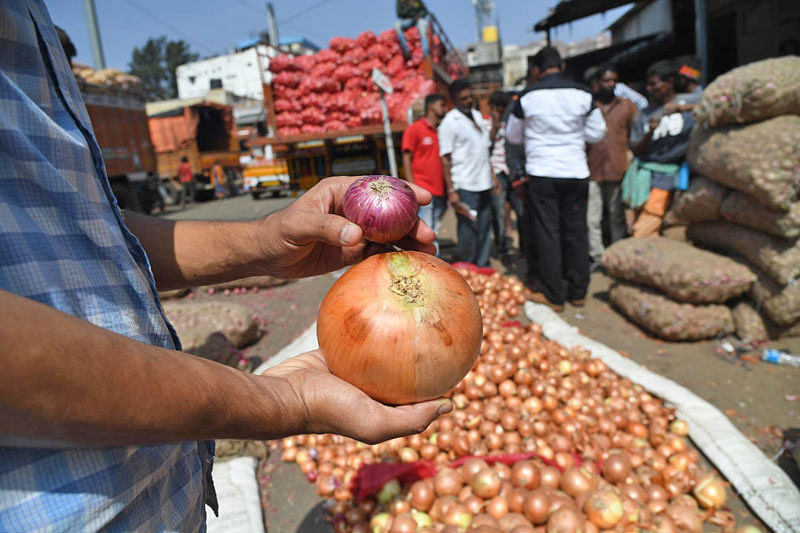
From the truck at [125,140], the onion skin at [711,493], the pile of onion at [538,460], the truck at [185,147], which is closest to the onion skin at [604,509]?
the pile of onion at [538,460]

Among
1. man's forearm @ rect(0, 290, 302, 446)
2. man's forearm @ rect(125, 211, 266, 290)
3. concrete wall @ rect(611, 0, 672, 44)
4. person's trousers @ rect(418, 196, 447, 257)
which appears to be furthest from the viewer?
concrete wall @ rect(611, 0, 672, 44)

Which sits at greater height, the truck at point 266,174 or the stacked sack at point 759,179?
the truck at point 266,174

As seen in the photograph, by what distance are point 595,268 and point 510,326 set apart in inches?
88.1

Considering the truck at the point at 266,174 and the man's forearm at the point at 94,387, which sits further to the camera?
the truck at the point at 266,174

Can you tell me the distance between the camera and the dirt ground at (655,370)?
97.7 inches

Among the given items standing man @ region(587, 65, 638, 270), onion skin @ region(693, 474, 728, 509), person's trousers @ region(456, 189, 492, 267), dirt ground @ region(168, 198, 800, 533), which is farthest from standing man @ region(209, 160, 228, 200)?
onion skin @ region(693, 474, 728, 509)

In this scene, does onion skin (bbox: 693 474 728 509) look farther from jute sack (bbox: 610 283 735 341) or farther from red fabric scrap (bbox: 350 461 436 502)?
jute sack (bbox: 610 283 735 341)

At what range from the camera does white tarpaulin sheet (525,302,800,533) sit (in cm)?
200

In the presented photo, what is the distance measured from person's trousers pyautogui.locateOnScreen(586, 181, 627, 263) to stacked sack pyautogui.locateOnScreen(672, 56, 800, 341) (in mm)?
1476

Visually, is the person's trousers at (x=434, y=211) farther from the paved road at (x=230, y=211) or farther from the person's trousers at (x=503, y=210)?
the paved road at (x=230, y=211)

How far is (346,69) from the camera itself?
8648mm

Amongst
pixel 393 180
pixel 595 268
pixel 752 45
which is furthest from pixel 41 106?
pixel 752 45

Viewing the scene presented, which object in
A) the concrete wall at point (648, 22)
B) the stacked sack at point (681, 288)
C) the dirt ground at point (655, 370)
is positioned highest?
the concrete wall at point (648, 22)

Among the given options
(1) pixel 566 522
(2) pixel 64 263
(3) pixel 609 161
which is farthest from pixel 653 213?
(2) pixel 64 263
